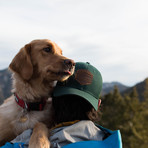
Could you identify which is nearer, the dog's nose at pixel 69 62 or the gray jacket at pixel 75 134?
the gray jacket at pixel 75 134

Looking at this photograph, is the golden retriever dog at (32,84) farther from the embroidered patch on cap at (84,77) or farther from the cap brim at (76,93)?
the cap brim at (76,93)

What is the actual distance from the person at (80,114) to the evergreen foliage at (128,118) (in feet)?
85.0

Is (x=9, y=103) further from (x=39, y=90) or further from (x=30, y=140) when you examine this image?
(x=30, y=140)

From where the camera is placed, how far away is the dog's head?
4059 mm

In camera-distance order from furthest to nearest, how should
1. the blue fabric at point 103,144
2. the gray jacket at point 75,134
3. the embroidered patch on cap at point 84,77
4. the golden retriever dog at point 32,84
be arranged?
1. the golden retriever dog at point 32,84
2. the embroidered patch on cap at point 84,77
3. the gray jacket at point 75,134
4. the blue fabric at point 103,144

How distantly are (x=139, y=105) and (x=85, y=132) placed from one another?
104 feet

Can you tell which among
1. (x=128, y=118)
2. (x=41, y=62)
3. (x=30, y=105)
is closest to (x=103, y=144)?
(x=30, y=105)

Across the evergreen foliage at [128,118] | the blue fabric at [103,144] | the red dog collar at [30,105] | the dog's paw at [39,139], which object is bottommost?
the evergreen foliage at [128,118]

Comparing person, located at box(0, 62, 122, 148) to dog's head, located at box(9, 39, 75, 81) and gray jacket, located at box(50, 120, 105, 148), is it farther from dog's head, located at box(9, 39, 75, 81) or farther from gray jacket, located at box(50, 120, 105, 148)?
dog's head, located at box(9, 39, 75, 81)

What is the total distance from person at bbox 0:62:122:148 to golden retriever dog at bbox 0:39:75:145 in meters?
0.43

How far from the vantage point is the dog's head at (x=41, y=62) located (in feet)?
13.3

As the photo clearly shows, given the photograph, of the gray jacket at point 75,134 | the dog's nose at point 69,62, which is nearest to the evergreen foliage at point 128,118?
the dog's nose at point 69,62

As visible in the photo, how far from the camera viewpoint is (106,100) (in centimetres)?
3538

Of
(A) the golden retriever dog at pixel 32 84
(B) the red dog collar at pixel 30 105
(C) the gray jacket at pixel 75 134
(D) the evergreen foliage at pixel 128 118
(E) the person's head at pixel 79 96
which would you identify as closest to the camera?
(C) the gray jacket at pixel 75 134
